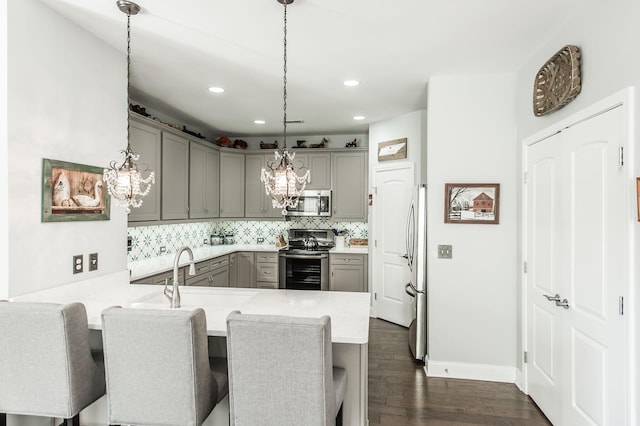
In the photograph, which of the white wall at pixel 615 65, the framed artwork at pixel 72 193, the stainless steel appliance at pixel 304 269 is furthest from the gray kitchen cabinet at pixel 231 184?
the white wall at pixel 615 65

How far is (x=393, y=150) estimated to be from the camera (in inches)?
188

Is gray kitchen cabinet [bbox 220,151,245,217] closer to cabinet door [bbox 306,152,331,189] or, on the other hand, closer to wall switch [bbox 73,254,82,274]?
cabinet door [bbox 306,152,331,189]

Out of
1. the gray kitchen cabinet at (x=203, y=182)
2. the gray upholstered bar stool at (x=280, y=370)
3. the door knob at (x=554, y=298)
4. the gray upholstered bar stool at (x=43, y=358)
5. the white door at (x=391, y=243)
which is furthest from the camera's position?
the gray kitchen cabinet at (x=203, y=182)

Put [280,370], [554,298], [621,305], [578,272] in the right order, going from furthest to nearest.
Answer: [554,298] < [578,272] < [621,305] < [280,370]

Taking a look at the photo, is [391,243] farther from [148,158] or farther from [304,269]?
[148,158]

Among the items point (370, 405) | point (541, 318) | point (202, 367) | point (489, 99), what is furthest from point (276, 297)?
point (489, 99)

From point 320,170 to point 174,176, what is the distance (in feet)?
7.04

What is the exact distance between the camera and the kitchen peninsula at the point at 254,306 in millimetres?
1950

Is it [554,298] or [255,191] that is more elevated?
[255,191]

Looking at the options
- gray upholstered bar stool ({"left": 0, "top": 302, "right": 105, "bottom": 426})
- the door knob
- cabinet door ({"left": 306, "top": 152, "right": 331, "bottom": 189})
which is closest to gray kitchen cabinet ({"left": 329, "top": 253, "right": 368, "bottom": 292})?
cabinet door ({"left": 306, "top": 152, "right": 331, "bottom": 189})

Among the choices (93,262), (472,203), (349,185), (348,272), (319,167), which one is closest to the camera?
(93,262)

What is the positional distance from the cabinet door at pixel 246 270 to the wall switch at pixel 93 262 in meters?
2.80

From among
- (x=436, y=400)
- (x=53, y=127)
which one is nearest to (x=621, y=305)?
(x=436, y=400)

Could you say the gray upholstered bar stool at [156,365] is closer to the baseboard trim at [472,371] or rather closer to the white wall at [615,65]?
the white wall at [615,65]
